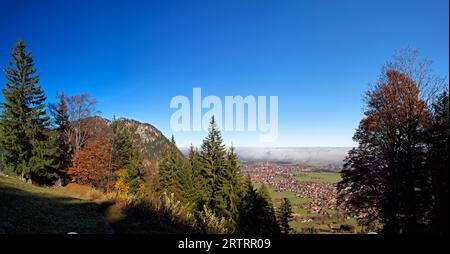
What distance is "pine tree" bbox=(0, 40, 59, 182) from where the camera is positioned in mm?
26873

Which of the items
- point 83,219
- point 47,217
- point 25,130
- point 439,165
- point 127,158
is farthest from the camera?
point 127,158

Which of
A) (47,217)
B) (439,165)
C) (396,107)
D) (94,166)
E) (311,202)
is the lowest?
(311,202)

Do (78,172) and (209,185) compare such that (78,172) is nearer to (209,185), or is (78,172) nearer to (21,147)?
(21,147)

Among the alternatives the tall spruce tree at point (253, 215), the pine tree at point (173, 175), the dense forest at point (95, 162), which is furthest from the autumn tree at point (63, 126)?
the tall spruce tree at point (253, 215)

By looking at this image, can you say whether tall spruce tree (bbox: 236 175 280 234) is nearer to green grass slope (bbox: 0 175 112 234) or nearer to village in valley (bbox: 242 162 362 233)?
village in valley (bbox: 242 162 362 233)

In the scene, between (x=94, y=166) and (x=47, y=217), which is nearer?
(x=47, y=217)

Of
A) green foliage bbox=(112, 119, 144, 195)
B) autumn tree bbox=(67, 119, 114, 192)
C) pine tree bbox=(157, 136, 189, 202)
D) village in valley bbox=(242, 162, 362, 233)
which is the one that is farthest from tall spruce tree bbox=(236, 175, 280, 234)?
autumn tree bbox=(67, 119, 114, 192)

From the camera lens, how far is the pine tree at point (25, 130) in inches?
1058

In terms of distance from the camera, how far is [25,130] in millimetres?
27422

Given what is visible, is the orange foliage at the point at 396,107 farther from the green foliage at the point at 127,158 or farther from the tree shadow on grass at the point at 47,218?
the green foliage at the point at 127,158

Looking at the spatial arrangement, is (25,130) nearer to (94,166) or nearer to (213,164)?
(94,166)

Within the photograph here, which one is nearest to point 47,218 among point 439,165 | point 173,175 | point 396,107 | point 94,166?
point 439,165
